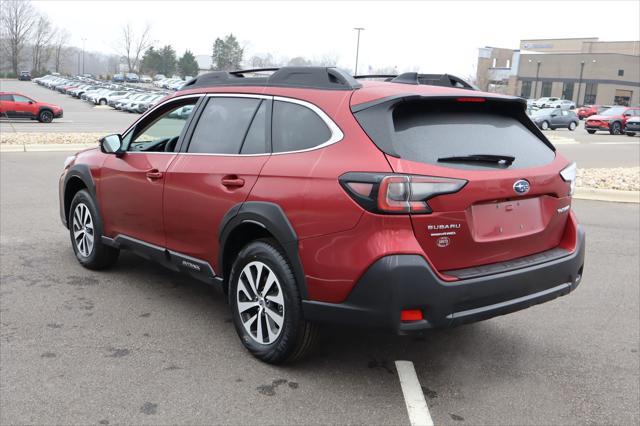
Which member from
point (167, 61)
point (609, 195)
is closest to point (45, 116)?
point (609, 195)

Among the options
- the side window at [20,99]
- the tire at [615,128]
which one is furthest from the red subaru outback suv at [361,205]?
the tire at [615,128]

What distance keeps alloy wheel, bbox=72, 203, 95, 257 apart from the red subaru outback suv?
141cm

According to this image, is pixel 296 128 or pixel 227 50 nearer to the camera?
pixel 296 128

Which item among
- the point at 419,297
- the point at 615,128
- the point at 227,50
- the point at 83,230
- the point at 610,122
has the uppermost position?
the point at 227,50

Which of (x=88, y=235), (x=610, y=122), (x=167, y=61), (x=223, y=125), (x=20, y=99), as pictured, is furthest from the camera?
(x=167, y=61)

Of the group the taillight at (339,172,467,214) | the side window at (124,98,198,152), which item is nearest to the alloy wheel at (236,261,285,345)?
the taillight at (339,172,467,214)

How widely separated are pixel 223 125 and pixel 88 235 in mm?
2202

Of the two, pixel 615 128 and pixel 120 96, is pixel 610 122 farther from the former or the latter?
pixel 120 96

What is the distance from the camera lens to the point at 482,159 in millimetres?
3441

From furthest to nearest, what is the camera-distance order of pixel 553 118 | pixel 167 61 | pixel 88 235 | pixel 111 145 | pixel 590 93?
pixel 167 61
pixel 590 93
pixel 553 118
pixel 88 235
pixel 111 145

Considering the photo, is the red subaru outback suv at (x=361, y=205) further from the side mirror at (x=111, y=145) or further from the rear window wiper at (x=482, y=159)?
the side mirror at (x=111, y=145)

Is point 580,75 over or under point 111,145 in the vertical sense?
over

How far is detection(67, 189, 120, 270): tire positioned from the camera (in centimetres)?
549

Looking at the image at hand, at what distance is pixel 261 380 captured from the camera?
3.62 metres
